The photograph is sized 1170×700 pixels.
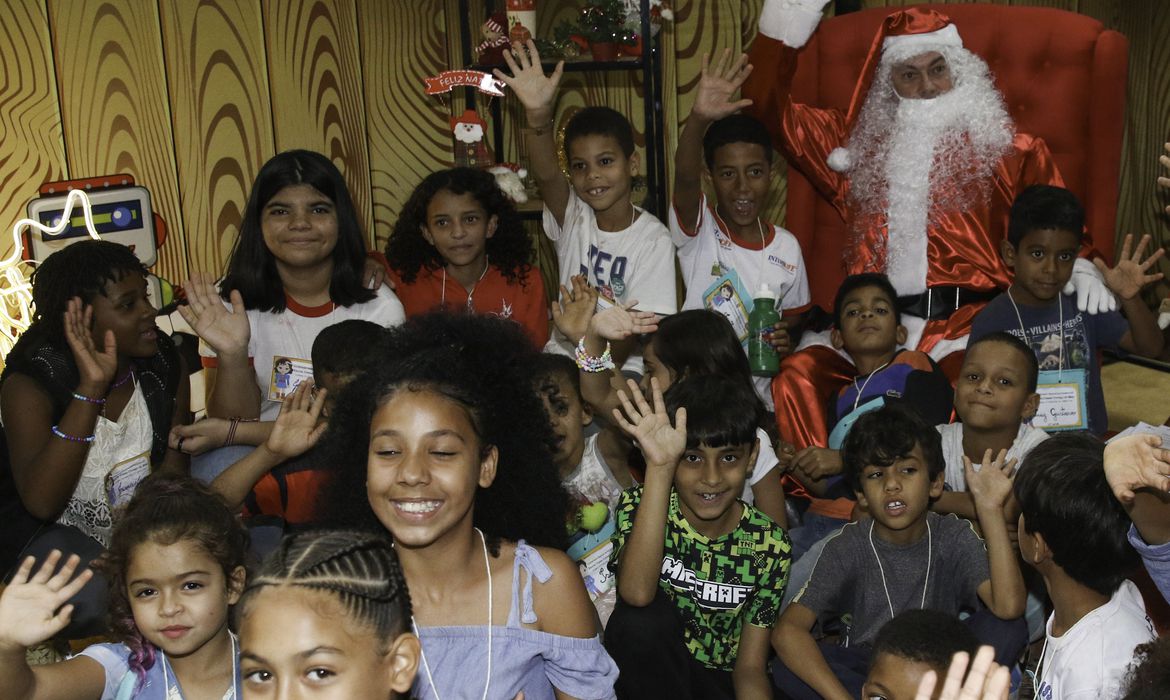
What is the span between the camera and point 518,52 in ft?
13.1

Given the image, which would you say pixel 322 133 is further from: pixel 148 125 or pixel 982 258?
pixel 982 258

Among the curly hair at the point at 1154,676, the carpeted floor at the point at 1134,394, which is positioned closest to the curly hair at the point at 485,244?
the carpeted floor at the point at 1134,394

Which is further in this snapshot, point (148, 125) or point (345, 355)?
point (148, 125)

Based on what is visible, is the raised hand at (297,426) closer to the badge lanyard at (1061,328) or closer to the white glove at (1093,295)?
the badge lanyard at (1061,328)

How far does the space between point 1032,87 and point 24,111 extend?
3650mm

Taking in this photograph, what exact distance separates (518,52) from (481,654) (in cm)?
239

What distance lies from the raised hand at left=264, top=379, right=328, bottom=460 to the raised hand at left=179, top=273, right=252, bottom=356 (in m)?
0.34

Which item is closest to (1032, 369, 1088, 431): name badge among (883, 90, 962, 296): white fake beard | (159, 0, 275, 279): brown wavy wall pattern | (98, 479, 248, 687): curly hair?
(883, 90, 962, 296): white fake beard

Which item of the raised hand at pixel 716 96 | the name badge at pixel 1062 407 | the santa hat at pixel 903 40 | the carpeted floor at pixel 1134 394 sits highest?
the santa hat at pixel 903 40

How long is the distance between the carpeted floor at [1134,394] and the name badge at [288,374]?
299 centimetres

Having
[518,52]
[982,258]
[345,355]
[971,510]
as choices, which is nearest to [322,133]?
[518,52]

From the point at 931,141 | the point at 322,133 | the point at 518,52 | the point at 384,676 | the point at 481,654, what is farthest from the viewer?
the point at 322,133

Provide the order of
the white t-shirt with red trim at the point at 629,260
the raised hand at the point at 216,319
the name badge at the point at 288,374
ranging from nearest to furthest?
the raised hand at the point at 216,319, the name badge at the point at 288,374, the white t-shirt with red trim at the point at 629,260

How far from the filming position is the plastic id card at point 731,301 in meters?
3.89
